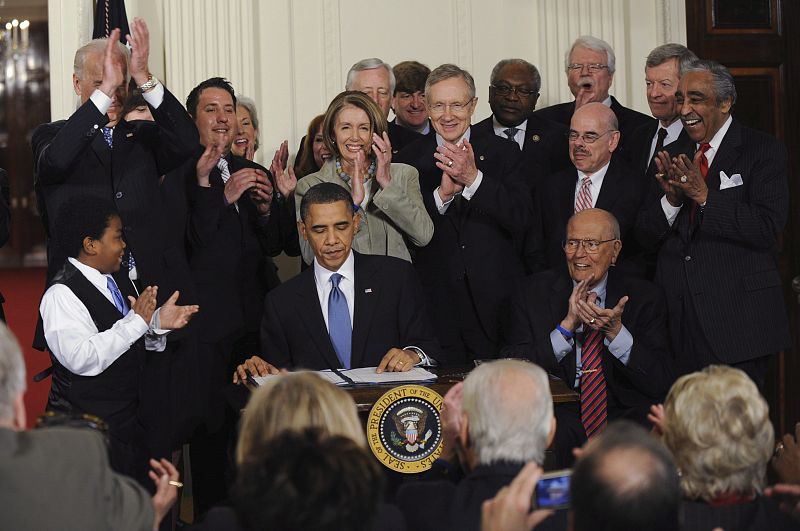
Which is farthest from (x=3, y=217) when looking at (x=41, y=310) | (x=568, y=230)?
(x=568, y=230)

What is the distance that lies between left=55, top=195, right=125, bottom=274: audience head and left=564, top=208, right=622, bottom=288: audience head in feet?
5.32

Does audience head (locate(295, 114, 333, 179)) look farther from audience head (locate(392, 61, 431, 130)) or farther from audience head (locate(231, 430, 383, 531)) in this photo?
audience head (locate(231, 430, 383, 531))

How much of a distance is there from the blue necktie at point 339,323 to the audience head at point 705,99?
1516 mm

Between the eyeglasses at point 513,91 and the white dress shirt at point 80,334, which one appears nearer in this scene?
the white dress shirt at point 80,334

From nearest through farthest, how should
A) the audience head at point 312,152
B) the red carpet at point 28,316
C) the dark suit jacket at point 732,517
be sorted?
1. the dark suit jacket at point 732,517
2. the audience head at point 312,152
3. the red carpet at point 28,316

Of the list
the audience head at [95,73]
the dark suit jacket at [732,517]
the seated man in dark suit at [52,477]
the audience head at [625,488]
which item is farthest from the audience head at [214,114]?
the audience head at [625,488]

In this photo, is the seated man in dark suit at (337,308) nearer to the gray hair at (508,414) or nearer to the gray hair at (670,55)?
the gray hair at (508,414)

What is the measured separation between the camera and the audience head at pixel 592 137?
15.5ft

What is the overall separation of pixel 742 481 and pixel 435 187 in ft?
8.76

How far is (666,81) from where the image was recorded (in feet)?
16.7

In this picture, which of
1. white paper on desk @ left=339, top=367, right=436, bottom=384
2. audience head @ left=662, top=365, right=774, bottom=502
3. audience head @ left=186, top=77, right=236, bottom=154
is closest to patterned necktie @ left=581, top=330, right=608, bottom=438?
white paper on desk @ left=339, top=367, right=436, bottom=384

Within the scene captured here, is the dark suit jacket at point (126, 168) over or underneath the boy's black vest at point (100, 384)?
over

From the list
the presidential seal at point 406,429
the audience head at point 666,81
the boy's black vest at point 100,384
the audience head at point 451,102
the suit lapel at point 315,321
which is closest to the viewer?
the presidential seal at point 406,429

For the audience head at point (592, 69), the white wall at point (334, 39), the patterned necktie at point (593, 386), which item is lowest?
the patterned necktie at point (593, 386)
